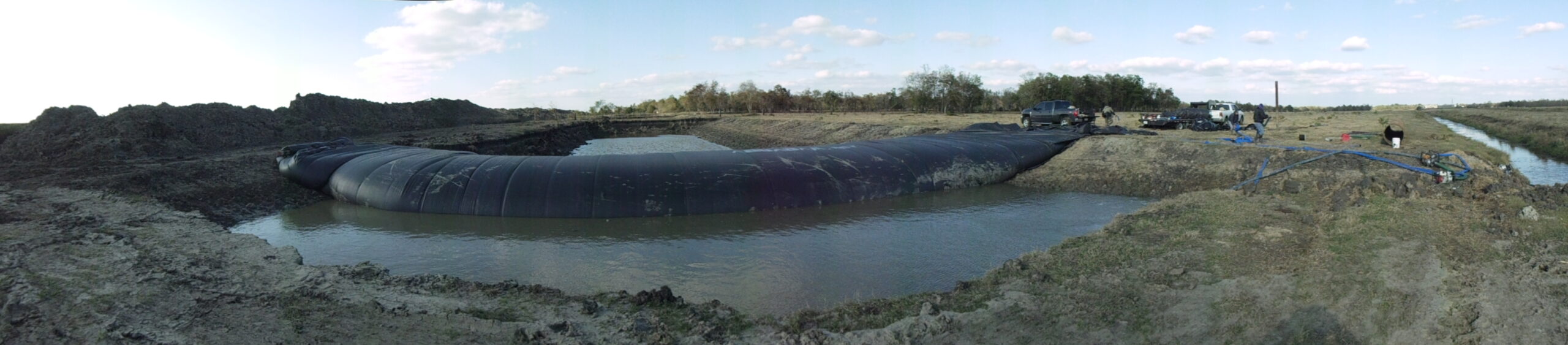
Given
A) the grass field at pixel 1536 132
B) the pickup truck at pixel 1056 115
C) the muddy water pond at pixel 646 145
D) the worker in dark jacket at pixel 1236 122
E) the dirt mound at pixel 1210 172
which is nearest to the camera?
the dirt mound at pixel 1210 172

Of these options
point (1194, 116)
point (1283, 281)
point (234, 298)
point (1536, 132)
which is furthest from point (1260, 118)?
point (234, 298)

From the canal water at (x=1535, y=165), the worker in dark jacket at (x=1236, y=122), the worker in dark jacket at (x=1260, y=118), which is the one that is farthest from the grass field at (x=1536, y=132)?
the worker in dark jacket at (x=1260, y=118)

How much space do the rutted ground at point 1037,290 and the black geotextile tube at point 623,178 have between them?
9.38ft

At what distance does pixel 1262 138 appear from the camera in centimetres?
1719

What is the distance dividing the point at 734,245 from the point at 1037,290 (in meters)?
4.34

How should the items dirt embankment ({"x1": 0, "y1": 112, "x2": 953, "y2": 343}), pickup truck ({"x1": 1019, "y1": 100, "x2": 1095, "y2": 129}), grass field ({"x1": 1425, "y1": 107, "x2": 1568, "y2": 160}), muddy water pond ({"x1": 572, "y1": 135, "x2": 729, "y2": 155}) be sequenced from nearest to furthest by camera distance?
dirt embankment ({"x1": 0, "y1": 112, "x2": 953, "y2": 343}), grass field ({"x1": 1425, "y1": 107, "x2": 1568, "y2": 160}), pickup truck ({"x1": 1019, "y1": 100, "x2": 1095, "y2": 129}), muddy water pond ({"x1": 572, "y1": 135, "x2": 729, "y2": 155})

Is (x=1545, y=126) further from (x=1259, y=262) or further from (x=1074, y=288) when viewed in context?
(x=1074, y=288)

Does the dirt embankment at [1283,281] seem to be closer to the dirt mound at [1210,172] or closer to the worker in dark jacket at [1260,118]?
the dirt mound at [1210,172]

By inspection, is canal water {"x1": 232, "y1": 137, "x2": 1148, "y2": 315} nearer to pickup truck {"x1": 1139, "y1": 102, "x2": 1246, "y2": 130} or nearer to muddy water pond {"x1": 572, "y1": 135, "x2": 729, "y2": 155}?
pickup truck {"x1": 1139, "y1": 102, "x2": 1246, "y2": 130}

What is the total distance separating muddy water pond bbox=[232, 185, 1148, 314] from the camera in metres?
7.27

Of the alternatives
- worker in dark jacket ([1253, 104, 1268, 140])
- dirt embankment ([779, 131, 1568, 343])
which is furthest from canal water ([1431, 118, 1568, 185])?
dirt embankment ([779, 131, 1568, 343])

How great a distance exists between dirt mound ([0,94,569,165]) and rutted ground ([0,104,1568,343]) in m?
9.58

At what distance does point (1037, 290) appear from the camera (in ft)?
19.4

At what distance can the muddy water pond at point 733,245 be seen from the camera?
286 inches
